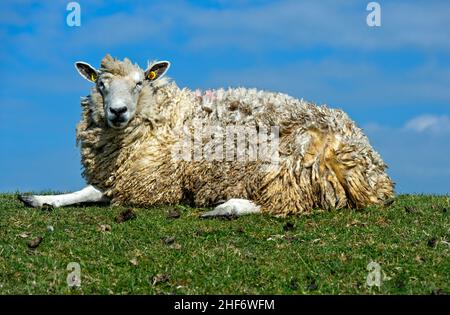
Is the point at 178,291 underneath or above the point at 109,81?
underneath

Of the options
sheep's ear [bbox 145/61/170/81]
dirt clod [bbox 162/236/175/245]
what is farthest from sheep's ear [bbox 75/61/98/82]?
dirt clod [bbox 162/236/175/245]

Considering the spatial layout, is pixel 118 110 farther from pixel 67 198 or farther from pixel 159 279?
pixel 159 279

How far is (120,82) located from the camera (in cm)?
1313

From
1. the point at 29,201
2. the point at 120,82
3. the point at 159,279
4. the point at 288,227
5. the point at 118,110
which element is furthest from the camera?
the point at 29,201

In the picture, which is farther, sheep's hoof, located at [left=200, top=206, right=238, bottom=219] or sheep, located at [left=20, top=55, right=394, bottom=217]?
sheep, located at [left=20, top=55, right=394, bottom=217]

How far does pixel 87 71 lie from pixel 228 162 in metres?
3.32

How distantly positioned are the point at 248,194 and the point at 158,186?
172cm

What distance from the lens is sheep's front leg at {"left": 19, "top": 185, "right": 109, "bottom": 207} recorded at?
524 inches

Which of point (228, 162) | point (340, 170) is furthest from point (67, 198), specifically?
point (340, 170)

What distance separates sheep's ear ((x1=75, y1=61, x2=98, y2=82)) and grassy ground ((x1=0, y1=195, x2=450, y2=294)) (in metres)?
2.60

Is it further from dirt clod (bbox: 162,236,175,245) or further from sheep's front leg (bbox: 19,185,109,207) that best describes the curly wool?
dirt clod (bbox: 162,236,175,245)
